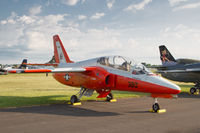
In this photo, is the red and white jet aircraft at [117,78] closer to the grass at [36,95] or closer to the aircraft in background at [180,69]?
the grass at [36,95]

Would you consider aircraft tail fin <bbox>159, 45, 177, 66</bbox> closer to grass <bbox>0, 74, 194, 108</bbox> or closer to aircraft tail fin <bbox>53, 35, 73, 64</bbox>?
grass <bbox>0, 74, 194, 108</bbox>

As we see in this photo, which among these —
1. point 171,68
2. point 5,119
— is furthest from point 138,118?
point 171,68

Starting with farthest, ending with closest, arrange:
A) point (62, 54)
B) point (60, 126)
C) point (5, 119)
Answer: point (62, 54) < point (5, 119) < point (60, 126)

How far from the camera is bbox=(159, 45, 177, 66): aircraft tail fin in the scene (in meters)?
25.3

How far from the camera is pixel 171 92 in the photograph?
Result: 347 inches

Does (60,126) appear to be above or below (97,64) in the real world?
below

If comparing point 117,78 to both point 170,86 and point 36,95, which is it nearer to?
point 170,86

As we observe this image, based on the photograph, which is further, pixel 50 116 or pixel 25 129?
pixel 50 116

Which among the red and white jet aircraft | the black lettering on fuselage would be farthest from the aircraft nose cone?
the black lettering on fuselage

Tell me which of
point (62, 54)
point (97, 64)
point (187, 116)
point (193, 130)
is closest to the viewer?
point (193, 130)

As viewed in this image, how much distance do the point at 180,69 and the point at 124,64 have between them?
15342 mm

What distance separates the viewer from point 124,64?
10.3m

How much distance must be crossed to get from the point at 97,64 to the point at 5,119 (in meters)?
5.70

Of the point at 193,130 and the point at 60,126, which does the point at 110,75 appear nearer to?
the point at 60,126
